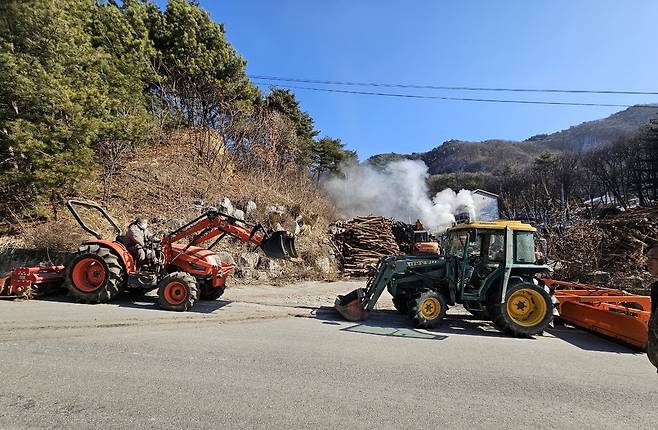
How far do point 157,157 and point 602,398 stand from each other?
18.9 meters

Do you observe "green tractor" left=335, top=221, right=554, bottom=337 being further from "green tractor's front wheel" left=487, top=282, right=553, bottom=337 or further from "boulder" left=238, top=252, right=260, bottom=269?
"boulder" left=238, top=252, right=260, bottom=269

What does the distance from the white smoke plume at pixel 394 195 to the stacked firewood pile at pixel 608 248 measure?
13726 millimetres

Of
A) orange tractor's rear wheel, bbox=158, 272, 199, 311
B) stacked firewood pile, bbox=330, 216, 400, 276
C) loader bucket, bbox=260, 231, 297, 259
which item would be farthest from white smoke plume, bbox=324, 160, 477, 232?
orange tractor's rear wheel, bbox=158, 272, 199, 311

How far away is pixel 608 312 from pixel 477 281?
226cm

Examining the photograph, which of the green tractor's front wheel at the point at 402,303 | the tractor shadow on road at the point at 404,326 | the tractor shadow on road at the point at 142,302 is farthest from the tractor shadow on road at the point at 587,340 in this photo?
the tractor shadow on road at the point at 142,302

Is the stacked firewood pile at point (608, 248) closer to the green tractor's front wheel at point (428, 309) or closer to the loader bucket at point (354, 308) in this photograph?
the green tractor's front wheel at point (428, 309)

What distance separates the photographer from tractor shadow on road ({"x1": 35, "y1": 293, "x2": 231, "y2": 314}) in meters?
8.62

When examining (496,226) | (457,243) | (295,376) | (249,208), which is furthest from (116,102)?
(295,376)

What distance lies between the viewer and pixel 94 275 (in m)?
8.74

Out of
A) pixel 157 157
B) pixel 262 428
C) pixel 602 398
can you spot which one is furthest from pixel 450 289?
pixel 157 157

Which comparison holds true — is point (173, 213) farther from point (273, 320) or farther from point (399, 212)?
point (399, 212)

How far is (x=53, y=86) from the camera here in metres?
12.2

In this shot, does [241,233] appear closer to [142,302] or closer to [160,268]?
[160,268]

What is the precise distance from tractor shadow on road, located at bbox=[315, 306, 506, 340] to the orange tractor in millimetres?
1670
